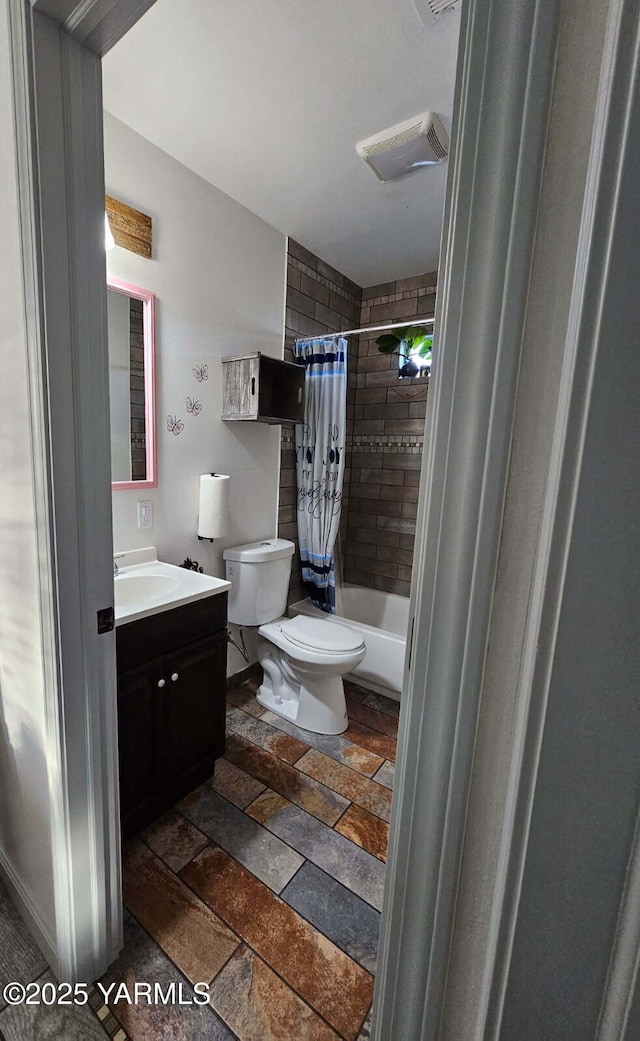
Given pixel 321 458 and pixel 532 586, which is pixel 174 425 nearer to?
pixel 321 458

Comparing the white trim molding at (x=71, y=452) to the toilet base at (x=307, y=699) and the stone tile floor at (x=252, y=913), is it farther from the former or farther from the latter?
the toilet base at (x=307, y=699)

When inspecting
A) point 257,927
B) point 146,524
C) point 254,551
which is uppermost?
point 146,524

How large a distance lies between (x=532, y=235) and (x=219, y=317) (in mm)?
1985

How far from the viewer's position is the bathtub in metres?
2.34

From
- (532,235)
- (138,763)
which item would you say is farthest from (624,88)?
(138,763)

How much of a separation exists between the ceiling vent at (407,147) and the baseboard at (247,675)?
244cm

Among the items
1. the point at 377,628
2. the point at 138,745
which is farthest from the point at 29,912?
the point at 377,628

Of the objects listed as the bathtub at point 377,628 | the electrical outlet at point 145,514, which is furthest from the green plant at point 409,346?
the electrical outlet at point 145,514

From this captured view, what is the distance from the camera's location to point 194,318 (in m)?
1.94

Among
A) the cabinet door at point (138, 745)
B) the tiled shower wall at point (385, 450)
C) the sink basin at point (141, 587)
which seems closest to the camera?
the cabinet door at point (138, 745)

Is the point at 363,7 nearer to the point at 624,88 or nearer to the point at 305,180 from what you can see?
the point at 305,180

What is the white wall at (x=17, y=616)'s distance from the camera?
863 mm

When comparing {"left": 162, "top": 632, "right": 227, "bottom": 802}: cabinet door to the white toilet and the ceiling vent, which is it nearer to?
the white toilet

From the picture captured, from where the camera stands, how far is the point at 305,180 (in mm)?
1832
